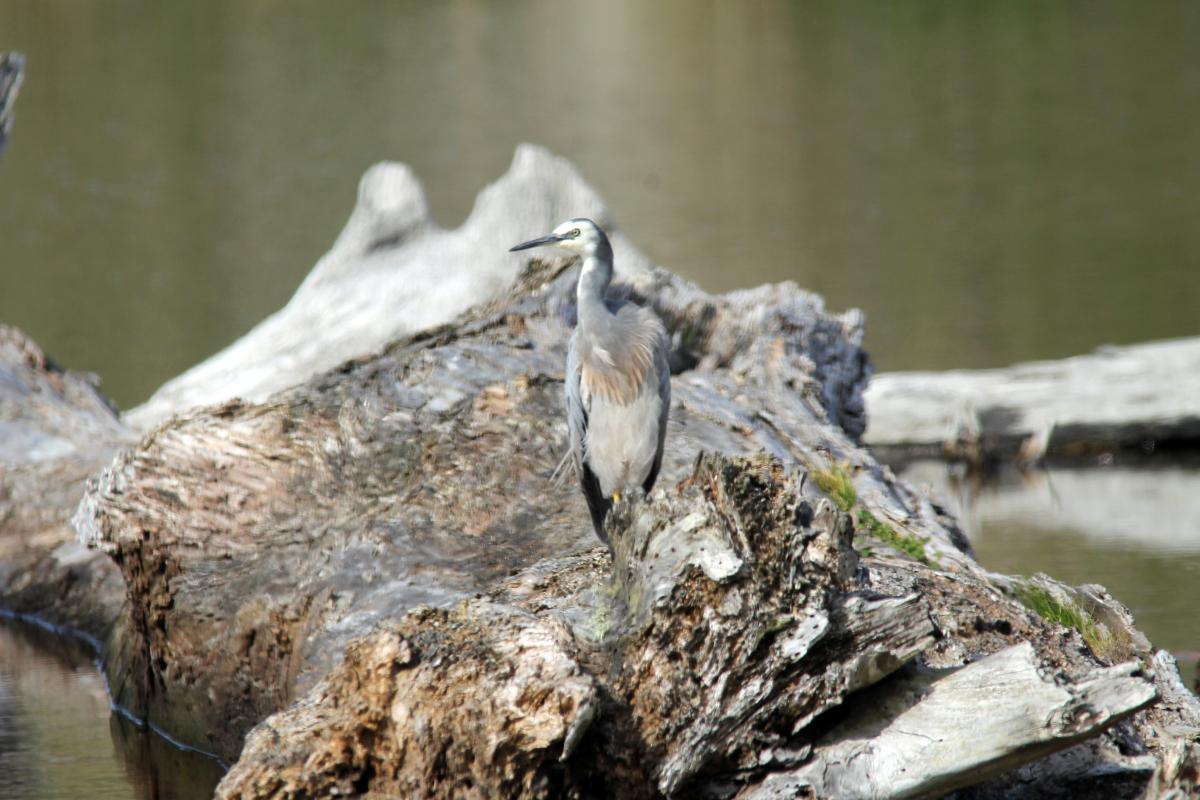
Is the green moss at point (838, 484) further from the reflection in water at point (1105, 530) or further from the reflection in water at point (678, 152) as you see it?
the reflection in water at point (678, 152)

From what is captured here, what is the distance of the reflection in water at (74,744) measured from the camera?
5363mm

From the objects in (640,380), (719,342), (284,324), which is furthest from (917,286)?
(640,380)

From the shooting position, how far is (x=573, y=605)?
13.7 feet

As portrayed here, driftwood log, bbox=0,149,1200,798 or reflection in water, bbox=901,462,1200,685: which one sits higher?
driftwood log, bbox=0,149,1200,798

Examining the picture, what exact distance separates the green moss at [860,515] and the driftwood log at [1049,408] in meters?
3.51

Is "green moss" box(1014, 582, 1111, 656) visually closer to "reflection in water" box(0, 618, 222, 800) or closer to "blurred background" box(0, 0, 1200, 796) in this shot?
"blurred background" box(0, 0, 1200, 796)

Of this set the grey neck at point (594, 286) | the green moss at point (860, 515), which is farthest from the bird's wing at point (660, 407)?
the green moss at point (860, 515)

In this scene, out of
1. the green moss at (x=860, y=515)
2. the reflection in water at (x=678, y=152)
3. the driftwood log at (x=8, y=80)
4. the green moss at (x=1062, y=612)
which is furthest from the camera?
the reflection in water at (x=678, y=152)

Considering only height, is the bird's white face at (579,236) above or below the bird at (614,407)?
above

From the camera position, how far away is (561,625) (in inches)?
157

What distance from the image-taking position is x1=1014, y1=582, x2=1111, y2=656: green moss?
15.8ft

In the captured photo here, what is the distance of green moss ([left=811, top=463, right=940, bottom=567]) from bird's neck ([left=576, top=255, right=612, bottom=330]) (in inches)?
33.2

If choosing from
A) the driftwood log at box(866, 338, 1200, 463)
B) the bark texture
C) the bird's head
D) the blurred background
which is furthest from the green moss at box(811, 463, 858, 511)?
the driftwood log at box(866, 338, 1200, 463)

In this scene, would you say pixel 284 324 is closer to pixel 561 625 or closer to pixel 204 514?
pixel 204 514
